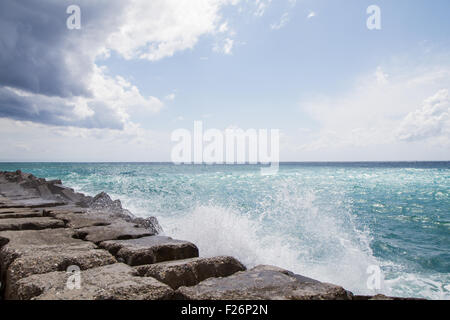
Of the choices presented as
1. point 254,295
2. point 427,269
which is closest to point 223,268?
point 254,295

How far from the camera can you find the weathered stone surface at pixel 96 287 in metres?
1.65

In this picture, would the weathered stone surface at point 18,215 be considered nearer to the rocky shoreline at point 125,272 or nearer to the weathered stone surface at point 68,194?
the rocky shoreline at point 125,272

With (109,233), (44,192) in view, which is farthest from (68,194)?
(109,233)

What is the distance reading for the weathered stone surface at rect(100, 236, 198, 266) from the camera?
102 inches

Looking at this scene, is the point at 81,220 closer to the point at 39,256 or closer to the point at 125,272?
the point at 39,256

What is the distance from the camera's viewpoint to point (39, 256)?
7.50 ft

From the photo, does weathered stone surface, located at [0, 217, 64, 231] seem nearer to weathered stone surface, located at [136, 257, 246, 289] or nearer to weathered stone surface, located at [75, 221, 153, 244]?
weathered stone surface, located at [75, 221, 153, 244]

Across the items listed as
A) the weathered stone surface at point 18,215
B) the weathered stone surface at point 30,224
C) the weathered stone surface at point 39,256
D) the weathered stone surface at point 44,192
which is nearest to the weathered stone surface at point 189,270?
the weathered stone surface at point 39,256

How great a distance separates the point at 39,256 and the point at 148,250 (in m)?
0.88

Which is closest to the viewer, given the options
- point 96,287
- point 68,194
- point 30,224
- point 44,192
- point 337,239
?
point 96,287

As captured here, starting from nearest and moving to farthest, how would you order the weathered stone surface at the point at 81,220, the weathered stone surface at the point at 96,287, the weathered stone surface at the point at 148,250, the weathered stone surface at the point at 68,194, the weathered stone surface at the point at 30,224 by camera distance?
the weathered stone surface at the point at 96,287 → the weathered stone surface at the point at 148,250 → the weathered stone surface at the point at 30,224 → the weathered stone surface at the point at 81,220 → the weathered stone surface at the point at 68,194

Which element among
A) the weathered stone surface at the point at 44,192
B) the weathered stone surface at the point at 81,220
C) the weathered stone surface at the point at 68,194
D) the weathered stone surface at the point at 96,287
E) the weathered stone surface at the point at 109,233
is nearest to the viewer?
the weathered stone surface at the point at 96,287
